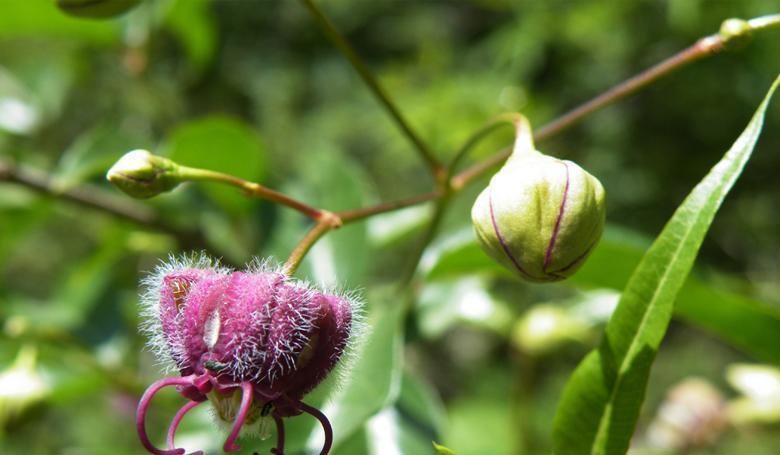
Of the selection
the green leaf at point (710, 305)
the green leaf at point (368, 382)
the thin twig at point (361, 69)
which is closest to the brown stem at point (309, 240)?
the green leaf at point (368, 382)

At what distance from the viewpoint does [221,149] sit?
5.91 ft

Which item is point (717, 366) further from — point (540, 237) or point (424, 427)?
point (540, 237)

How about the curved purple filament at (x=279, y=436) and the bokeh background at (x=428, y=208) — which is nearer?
the curved purple filament at (x=279, y=436)

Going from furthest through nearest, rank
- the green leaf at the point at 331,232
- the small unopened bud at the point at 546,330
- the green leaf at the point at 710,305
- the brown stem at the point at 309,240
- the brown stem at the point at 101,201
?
the small unopened bud at the point at 546,330, the brown stem at the point at 101,201, the green leaf at the point at 331,232, the green leaf at the point at 710,305, the brown stem at the point at 309,240

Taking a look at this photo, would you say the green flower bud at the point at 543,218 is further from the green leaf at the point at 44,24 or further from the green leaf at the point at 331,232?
the green leaf at the point at 44,24

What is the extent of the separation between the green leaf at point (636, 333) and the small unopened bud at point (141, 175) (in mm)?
519

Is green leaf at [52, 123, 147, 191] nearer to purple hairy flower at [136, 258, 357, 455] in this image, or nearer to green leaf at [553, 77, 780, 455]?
purple hairy flower at [136, 258, 357, 455]

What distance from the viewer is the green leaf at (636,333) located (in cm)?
84

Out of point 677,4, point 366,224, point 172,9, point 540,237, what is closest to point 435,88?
point 677,4

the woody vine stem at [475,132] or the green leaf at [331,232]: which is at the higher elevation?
the woody vine stem at [475,132]

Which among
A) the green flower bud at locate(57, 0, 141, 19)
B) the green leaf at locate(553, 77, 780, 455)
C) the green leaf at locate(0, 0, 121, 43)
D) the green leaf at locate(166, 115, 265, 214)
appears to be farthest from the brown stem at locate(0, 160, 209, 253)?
the green leaf at locate(553, 77, 780, 455)

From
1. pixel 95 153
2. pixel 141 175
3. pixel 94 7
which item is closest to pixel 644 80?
pixel 141 175

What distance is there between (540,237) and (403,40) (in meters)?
4.42

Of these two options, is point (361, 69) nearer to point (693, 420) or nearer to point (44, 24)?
point (44, 24)
